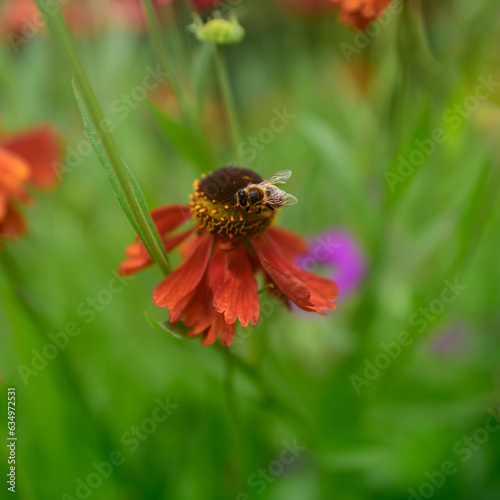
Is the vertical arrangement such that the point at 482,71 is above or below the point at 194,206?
above

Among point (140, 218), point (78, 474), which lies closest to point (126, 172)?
point (140, 218)

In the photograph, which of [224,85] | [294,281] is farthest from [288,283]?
[224,85]

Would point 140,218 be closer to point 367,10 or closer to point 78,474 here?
point 367,10
